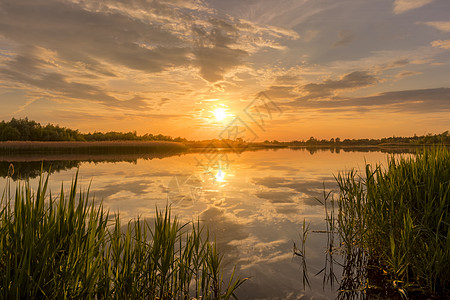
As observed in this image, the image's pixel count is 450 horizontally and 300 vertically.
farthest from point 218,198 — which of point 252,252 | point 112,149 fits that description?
point 112,149

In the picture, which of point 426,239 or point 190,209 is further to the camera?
point 190,209

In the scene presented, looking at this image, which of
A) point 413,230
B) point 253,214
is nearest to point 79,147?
point 253,214

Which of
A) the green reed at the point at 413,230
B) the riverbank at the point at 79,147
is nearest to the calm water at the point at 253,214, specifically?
the green reed at the point at 413,230

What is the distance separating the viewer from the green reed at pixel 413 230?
199 inches

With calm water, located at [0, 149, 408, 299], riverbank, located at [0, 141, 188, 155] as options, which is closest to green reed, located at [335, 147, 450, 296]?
calm water, located at [0, 149, 408, 299]

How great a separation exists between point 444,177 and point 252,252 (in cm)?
483

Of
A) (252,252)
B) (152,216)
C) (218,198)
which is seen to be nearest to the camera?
(252,252)

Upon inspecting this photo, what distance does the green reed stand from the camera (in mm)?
5051

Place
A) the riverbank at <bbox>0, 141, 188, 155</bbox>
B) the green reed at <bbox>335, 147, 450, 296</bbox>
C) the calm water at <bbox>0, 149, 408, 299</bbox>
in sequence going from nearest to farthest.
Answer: the green reed at <bbox>335, 147, 450, 296</bbox>
the calm water at <bbox>0, 149, 408, 299</bbox>
the riverbank at <bbox>0, 141, 188, 155</bbox>

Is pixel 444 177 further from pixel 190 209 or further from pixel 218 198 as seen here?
pixel 218 198

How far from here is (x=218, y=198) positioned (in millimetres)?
13148

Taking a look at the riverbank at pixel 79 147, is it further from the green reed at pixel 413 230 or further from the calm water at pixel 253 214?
the green reed at pixel 413 230

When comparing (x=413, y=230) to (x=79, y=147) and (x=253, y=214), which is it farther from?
(x=79, y=147)

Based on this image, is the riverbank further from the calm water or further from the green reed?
the green reed
